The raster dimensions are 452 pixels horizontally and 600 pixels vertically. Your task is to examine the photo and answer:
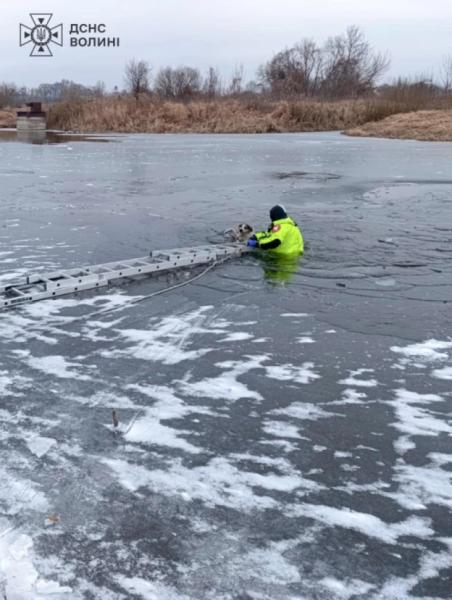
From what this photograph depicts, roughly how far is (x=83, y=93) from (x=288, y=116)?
16.9 m

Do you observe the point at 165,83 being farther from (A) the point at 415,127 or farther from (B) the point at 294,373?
(B) the point at 294,373

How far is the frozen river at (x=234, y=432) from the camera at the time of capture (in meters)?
2.54

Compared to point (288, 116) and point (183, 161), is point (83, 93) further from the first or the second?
point (183, 161)

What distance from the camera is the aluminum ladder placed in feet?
20.2

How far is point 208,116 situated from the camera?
1658 inches

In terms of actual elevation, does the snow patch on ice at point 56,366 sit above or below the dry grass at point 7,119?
below

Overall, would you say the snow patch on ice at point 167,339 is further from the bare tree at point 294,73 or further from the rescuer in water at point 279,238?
the bare tree at point 294,73

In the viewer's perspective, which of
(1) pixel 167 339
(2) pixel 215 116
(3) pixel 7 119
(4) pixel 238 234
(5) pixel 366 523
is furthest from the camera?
(3) pixel 7 119

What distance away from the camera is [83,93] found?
4788cm

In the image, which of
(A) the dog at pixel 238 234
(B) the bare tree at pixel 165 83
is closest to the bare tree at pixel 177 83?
(B) the bare tree at pixel 165 83

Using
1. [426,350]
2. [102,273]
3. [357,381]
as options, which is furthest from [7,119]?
[357,381]

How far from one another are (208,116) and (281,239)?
1427 inches

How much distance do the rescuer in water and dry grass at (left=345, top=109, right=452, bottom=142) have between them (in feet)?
89.8

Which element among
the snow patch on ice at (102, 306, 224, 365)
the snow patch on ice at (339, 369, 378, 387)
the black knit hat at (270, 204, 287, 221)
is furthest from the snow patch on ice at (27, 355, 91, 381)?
the black knit hat at (270, 204, 287, 221)
